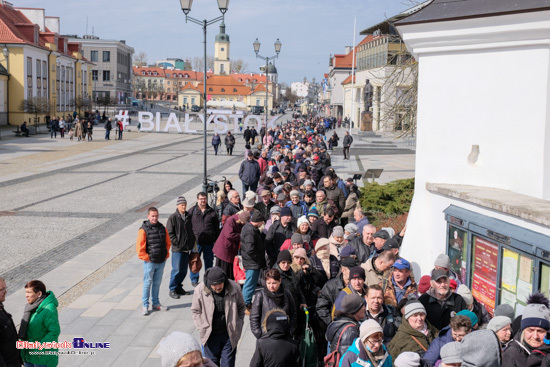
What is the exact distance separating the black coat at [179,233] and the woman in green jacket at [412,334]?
5020mm

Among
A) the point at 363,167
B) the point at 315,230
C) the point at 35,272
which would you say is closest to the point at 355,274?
the point at 315,230

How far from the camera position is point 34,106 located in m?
54.6

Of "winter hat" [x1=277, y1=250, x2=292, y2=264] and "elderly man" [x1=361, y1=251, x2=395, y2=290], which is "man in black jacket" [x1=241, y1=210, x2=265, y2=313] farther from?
"elderly man" [x1=361, y1=251, x2=395, y2=290]

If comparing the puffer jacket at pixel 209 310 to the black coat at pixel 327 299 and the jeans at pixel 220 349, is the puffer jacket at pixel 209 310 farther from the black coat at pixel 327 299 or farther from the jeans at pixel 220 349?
the black coat at pixel 327 299

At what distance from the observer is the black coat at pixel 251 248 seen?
8656 mm

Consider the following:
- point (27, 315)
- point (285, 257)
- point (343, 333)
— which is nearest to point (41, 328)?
point (27, 315)

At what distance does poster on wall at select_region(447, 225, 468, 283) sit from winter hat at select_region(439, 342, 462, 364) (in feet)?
12.1

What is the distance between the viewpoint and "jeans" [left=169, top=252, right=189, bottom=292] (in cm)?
981

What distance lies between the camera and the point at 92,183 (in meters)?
24.1

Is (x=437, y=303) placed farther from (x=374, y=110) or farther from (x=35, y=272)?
(x=374, y=110)

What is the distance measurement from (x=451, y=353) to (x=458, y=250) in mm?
3971

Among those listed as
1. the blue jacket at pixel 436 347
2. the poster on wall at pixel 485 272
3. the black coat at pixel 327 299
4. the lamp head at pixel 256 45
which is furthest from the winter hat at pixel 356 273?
the lamp head at pixel 256 45

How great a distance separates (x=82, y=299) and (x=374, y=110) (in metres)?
49.9

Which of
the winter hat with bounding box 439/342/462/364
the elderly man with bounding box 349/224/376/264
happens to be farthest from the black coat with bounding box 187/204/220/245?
the winter hat with bounding box 439/342/462/364
